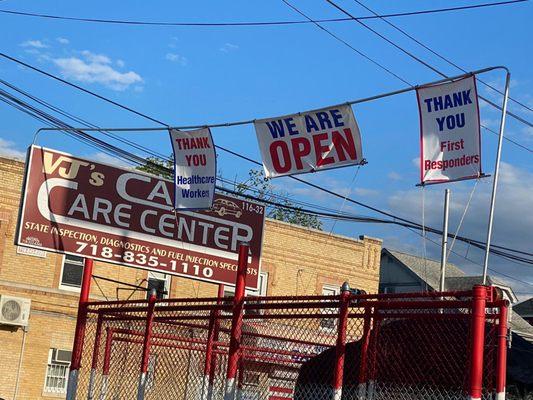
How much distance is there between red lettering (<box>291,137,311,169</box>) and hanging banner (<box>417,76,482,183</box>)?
5.69 ft

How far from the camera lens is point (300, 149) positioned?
11.8 m

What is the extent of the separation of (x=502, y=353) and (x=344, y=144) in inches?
195

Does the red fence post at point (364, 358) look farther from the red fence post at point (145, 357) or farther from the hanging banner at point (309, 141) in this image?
the hanging banner at point (309, 141)

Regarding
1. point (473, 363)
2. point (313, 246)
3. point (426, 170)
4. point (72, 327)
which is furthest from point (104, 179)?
point (313, 246)

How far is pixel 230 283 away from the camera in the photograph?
16203 millimetres

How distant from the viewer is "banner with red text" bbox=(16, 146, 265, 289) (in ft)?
46.6

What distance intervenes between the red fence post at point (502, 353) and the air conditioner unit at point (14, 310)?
1966 centimetres

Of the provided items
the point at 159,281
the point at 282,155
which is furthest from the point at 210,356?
the point at 159,281

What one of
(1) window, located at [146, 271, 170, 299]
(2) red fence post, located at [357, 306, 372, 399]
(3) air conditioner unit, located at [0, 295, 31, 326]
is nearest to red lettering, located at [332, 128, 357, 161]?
(2) red fence post, located at [357, 306, 372, 399]

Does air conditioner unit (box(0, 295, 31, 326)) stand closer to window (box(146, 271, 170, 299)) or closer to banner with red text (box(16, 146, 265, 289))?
window (box(146, 271, 170, 299))

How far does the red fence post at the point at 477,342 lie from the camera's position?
22.5 feet

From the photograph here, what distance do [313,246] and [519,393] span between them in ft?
78.0

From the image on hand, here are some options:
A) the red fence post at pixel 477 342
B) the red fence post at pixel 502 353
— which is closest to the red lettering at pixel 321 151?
the red fence post at pixel 477 342

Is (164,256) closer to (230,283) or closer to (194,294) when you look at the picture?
(230,283)
